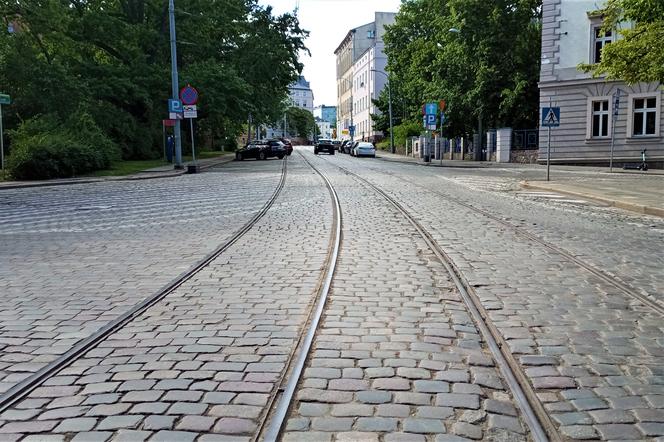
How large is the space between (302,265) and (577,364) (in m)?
4.05

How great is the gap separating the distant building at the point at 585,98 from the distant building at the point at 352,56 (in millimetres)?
55513

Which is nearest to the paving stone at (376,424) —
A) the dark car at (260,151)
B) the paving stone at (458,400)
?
the paving stone at (458,400)

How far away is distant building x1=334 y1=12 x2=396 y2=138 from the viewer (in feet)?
331

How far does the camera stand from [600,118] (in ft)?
120

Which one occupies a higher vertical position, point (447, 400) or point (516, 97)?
point (516, 97)

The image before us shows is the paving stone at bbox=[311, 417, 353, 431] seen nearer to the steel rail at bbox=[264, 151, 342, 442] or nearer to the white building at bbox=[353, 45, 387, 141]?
→ the steel rail at bbox=[264, 151, 342, 442]

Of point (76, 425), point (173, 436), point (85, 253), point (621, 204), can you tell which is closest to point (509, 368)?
point (173, 436)

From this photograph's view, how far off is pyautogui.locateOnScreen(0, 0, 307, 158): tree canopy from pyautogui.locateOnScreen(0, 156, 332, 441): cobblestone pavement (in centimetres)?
2824

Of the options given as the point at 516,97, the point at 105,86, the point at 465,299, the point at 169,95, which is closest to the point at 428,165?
the point at 516,97

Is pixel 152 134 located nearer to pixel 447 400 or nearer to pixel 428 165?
pixel 428 165

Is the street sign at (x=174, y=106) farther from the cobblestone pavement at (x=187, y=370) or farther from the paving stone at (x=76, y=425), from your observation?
the paving stone at (x=76, y=425)

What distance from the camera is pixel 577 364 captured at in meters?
4.27

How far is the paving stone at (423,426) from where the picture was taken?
3262 mm

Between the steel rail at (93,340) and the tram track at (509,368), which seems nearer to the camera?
the tram track at (509,368)
